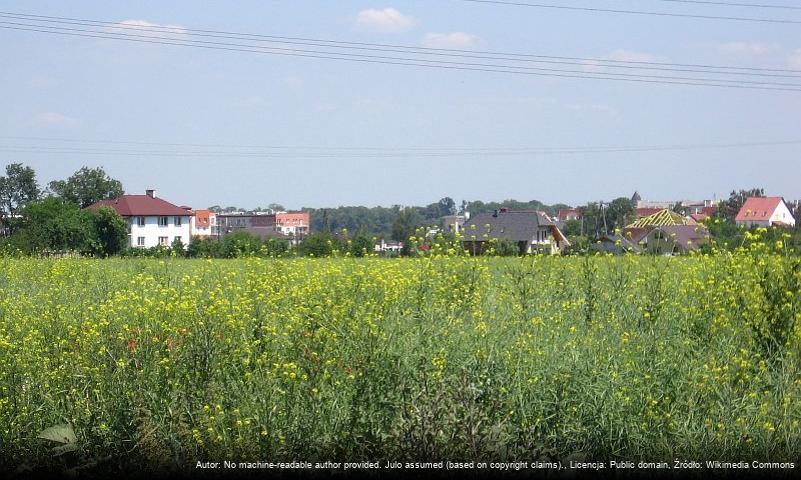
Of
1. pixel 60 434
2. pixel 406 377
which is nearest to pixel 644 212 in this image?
pixel 406 377

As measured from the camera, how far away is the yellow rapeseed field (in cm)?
637

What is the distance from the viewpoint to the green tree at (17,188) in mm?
64000

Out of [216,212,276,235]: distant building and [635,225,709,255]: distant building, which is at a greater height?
[216,212,276,235]: distant building

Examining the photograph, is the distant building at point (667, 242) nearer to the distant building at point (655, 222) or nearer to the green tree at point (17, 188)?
the distant building at point (655, 222)

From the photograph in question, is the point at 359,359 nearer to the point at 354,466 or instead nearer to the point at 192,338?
the point at 354,466

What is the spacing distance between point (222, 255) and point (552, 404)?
2650cm

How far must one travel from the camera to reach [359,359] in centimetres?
674

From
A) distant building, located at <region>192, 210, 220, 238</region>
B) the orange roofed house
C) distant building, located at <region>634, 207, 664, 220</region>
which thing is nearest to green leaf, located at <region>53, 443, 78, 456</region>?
distant building, located at <region>634, 207, 664, 220</region>

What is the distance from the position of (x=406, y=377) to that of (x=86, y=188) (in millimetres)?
60209

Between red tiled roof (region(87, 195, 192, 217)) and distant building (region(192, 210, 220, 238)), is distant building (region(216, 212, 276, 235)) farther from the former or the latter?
red tiled roof (region(87, 195, 192, 217))

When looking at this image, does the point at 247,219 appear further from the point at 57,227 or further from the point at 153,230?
the point at 57,227

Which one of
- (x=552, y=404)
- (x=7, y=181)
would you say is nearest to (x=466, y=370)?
(x=552, y=404)

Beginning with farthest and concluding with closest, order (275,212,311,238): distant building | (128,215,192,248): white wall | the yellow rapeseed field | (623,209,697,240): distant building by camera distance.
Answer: (275,212,311,238): distant building
(128,215,192,248): white wall
(623,209,697,240): distant building
the yellow rapeseed field

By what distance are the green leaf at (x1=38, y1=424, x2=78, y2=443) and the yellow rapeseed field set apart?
0.10 m
